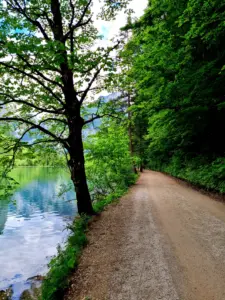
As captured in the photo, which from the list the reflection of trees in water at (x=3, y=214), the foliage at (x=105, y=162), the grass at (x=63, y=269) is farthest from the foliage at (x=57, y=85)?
the reflection of trees in water at (x=3, y=214)

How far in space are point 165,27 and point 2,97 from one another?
10.1 m

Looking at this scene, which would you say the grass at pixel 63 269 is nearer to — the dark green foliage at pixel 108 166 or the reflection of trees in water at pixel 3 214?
the dark green foliage at pixel 108 166

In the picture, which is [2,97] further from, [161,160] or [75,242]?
[161,160]

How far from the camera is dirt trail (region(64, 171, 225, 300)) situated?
3924mm

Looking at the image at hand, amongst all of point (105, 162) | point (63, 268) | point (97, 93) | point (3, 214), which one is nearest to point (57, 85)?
point (97, 93)

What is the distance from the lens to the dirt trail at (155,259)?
3.92 metres

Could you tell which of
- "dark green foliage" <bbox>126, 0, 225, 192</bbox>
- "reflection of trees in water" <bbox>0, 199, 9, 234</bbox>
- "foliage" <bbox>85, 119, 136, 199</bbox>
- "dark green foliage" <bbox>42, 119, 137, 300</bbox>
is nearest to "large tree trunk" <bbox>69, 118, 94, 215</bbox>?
"dark green foliage" <bbox>42, 119, 137, 300</bbox>

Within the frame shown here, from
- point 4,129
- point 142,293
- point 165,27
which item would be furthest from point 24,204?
point 142,293

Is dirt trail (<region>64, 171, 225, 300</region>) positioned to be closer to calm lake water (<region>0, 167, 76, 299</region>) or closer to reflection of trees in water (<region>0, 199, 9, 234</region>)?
calm lake water (<region>0, 167, 76, 299</region>)

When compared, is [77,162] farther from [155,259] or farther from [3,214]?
[3,214]

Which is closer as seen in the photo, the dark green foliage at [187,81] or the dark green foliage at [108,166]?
the dark green foliage at [187,81]

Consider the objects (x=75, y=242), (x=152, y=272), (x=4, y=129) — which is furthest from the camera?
(x=4, y=129)

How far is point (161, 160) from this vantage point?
33375 millimetres

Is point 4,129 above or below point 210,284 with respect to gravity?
above
